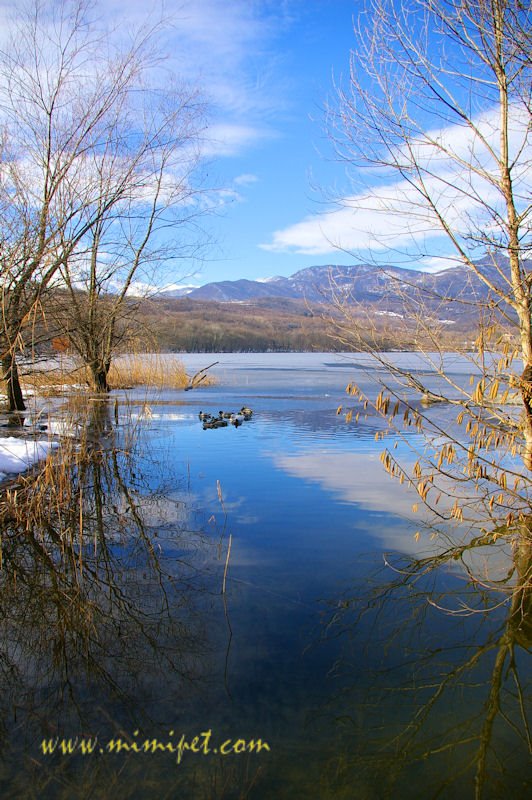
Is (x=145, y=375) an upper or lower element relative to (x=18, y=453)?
upper

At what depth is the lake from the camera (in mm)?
2742

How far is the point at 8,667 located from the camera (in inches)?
140

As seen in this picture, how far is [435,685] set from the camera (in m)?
3.46

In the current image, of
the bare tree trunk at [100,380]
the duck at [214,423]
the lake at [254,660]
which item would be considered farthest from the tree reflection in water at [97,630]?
the bare tree trunk at [100,380]

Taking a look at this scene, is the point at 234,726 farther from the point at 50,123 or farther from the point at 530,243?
the point at 50,123

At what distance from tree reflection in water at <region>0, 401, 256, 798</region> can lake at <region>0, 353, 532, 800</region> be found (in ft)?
0.05

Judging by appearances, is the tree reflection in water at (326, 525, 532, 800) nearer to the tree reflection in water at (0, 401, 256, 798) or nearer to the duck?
the tree reflection in water at (0, 401, 256, 798)

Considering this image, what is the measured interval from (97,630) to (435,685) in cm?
219

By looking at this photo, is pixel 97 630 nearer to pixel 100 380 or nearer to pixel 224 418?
pixel 224 418

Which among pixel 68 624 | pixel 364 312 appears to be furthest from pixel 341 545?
pixel 68 624

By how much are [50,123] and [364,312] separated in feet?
13.0

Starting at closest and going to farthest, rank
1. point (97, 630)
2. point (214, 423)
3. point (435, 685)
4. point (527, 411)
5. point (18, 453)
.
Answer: point (435, 685), point (97, 630), point (527, 411), point (18, 453), point (214, 423)

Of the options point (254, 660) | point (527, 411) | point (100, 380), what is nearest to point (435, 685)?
point (254, 660)

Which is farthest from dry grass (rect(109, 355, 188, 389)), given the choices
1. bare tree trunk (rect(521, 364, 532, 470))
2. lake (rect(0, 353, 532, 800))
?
bare tree trunk (rect(521, 364, 532, 470))
